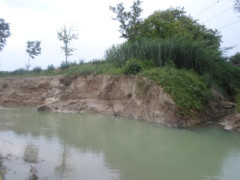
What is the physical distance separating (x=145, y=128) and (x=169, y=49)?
5633mm

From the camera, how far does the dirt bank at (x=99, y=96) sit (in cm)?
1206

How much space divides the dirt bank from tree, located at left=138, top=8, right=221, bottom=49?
5312 millimetres

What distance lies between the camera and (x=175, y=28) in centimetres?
2062

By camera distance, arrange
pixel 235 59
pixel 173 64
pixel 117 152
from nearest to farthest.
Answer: pixel 117 152 < pixel 173 64 < pixel 235 59

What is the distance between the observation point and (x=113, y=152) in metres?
7.43

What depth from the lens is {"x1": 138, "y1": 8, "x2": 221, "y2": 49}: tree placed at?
19.4m

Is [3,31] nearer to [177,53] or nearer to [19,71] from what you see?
[19,71]

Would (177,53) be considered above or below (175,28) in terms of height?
below

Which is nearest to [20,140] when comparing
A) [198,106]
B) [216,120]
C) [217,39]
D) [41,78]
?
[198,106]

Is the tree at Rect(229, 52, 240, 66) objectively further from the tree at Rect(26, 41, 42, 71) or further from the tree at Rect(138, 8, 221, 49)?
the tree at Rect(26, 41, 42, 71)

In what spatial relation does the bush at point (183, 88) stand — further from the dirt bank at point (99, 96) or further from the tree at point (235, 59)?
the tree at point (235, 59)

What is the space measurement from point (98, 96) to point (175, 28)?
335 inches

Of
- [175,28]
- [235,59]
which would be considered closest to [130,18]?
[175,28]

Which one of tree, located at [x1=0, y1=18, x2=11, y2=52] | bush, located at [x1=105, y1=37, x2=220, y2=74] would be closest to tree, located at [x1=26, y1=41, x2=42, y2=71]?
tree, located at [x1=0, y1=18, x2=11, y2=52]
